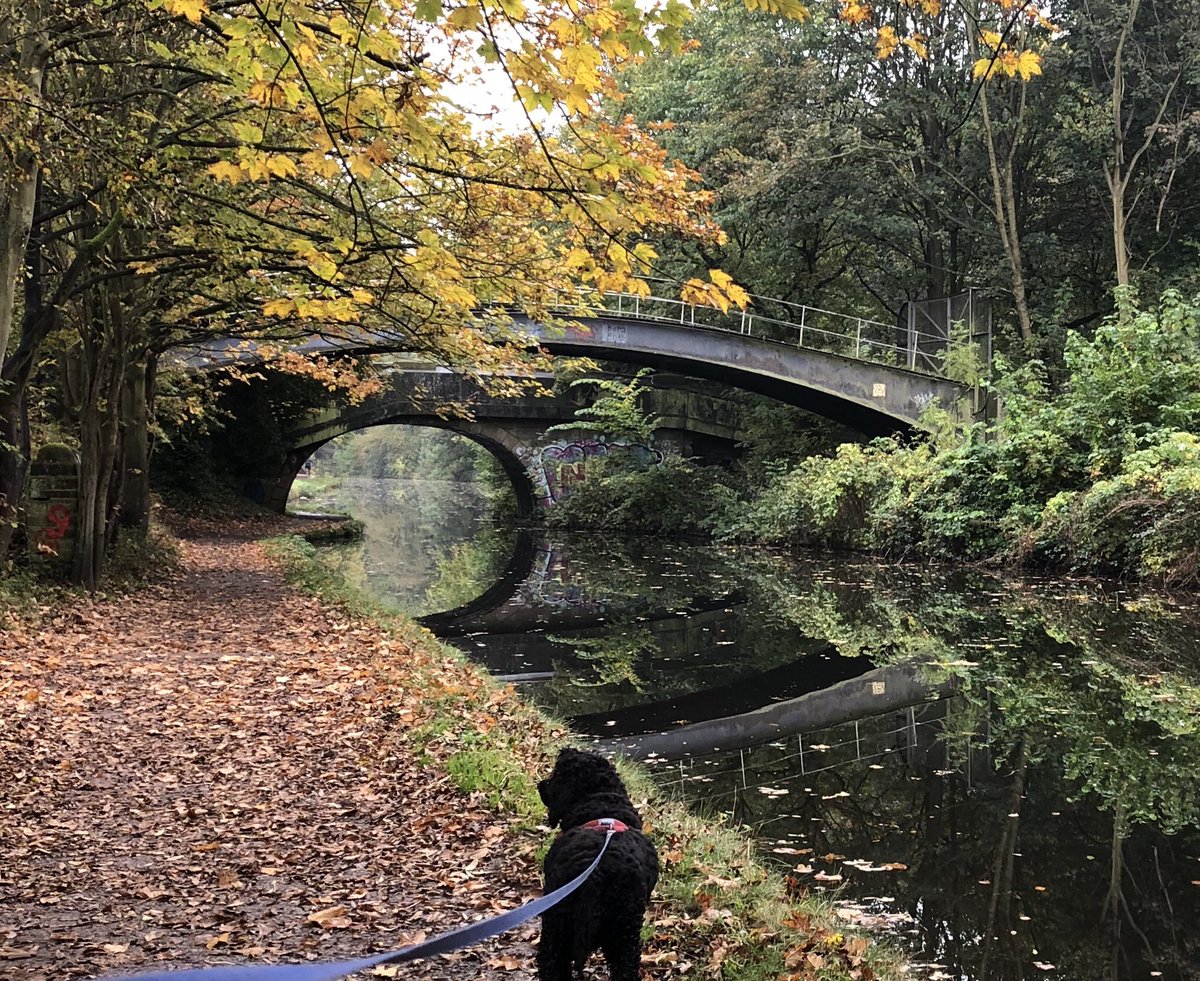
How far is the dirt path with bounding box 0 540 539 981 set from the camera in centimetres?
398

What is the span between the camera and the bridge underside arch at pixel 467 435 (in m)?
33.3

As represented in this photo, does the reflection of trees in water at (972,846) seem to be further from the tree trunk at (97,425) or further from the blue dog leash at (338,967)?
the tree trunk at (97,425)

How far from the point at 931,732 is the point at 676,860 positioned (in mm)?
4120

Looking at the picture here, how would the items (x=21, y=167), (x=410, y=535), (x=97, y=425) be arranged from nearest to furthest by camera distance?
1. (x=21, y=167)
2. (x=97, y=425)
3. (x=410, y=535)

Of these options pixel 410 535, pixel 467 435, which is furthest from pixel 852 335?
pixel 410 535

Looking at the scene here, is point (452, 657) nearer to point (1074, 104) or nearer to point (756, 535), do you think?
point (756, 535)

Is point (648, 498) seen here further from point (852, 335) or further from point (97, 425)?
point (97, 425)

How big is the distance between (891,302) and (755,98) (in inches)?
392

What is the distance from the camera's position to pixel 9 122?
652 cm

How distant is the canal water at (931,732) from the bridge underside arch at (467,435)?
53.4 feet

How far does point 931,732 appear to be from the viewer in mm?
8164

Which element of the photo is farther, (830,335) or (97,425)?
(830,335)

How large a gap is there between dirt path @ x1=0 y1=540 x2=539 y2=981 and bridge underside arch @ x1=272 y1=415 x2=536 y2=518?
2420cm

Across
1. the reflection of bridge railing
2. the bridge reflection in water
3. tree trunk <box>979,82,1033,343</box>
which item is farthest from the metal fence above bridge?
the bridge reflection in water
